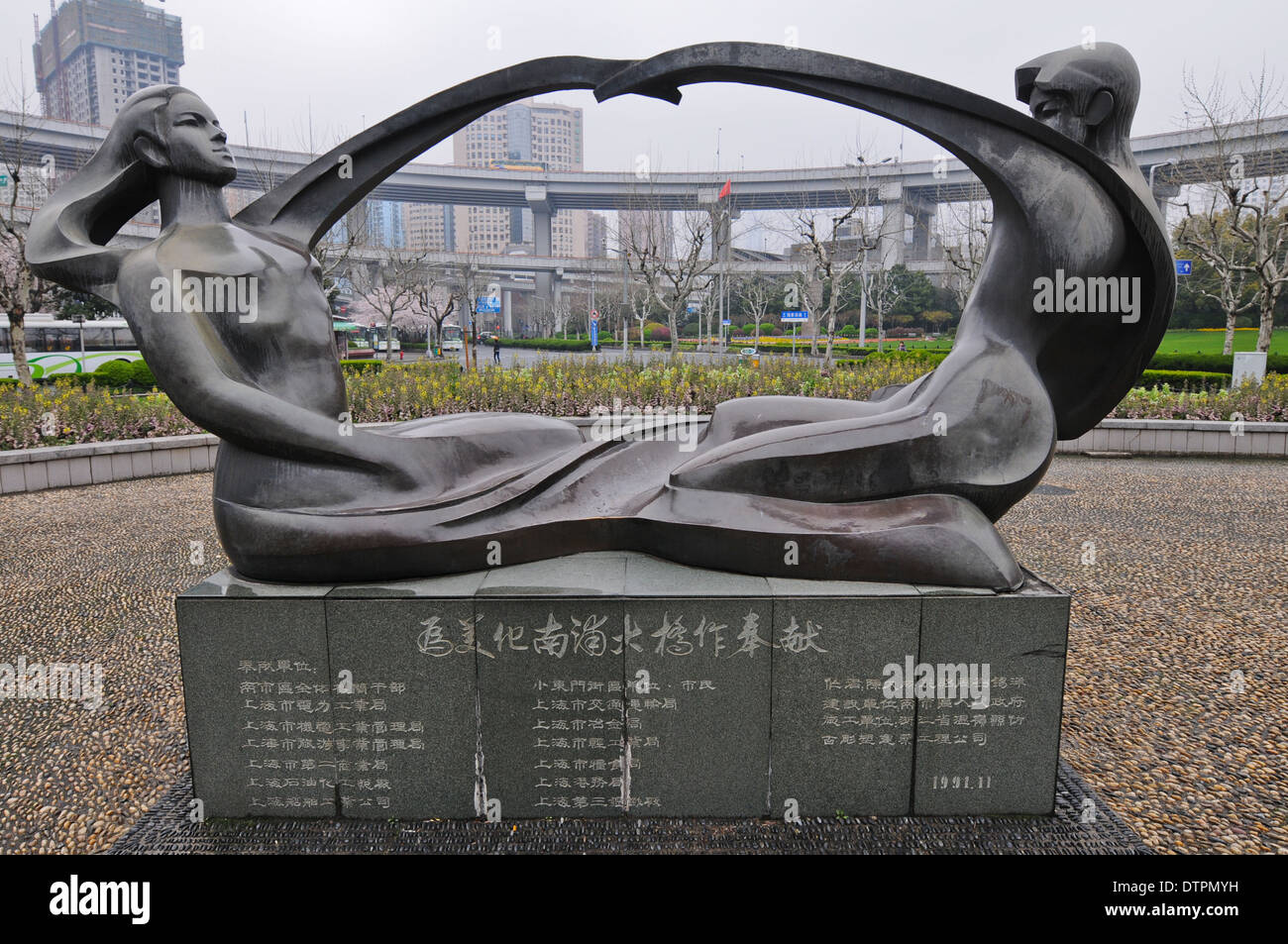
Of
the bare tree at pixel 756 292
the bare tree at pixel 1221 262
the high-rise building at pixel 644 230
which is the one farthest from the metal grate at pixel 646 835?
the bare tree at pixel 756 292

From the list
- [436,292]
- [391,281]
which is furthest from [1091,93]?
[436,292]

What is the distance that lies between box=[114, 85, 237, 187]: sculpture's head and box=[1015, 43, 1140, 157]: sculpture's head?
362 cm

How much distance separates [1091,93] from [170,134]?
393 cm

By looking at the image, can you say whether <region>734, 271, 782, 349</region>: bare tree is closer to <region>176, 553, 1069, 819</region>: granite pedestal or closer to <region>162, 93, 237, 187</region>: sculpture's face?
<region>162, 93, 237, 187</region>: sculpture's face

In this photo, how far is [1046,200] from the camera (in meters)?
3.41

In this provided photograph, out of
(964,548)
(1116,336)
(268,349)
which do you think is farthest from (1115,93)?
(268,349)

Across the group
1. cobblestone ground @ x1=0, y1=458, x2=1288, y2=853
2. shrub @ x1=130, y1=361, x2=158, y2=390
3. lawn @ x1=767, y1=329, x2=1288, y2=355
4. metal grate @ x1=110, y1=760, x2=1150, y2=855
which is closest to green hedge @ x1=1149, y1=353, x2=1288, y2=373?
lawn @ x1=767, y1=329, x2=1288, y2=355

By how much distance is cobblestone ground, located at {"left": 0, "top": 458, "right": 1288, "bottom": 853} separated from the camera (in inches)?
133

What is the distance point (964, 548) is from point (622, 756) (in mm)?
1601

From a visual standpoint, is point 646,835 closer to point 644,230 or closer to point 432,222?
point 644,230

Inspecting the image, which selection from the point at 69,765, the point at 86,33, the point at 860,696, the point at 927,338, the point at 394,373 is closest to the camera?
the point at 860,696

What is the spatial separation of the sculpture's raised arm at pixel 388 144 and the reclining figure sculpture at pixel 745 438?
0.02m

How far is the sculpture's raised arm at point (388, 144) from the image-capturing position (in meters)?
3.69

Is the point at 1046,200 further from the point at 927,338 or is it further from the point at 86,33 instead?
the point at 86,33
